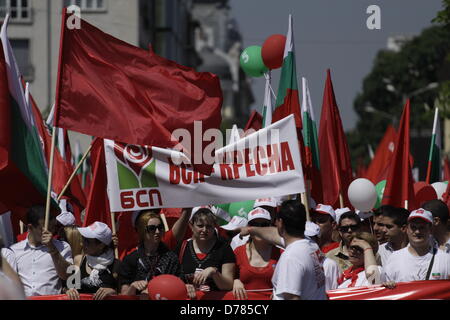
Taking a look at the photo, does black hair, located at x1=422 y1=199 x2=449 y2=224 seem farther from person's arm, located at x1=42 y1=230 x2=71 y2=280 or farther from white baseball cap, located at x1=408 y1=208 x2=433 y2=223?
person's arm, located at x1=42 y1=230 x2=71 y2=280

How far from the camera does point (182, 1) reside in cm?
6219

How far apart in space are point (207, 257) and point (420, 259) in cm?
154

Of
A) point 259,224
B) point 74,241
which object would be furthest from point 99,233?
point 74,241

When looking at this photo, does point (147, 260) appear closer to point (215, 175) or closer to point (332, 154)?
point (215, 175)

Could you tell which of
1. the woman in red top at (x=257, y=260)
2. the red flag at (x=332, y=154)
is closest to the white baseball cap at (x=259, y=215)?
the woman in red top at (x=257, y=260)

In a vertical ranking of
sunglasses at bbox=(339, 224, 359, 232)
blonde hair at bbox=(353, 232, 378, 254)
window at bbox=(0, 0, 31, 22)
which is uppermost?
window at bbox=(0, 0, 31, 22)

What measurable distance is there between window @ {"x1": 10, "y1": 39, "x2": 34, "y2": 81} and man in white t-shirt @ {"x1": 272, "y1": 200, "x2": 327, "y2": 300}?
33.6m

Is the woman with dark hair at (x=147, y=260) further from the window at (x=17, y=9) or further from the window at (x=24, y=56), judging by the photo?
the window at (x=17, y=9)

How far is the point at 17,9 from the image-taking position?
131 ft

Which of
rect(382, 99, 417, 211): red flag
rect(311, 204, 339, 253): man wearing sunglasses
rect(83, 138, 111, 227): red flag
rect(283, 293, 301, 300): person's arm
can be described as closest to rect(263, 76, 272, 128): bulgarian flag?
rect(382, 99, 417, 211): red flag

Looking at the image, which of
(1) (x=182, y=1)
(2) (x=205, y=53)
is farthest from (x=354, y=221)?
(2) (x=205, y=53)

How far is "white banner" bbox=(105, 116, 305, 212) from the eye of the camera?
848 centimetres

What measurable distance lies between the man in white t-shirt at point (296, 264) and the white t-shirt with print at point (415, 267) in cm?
144
